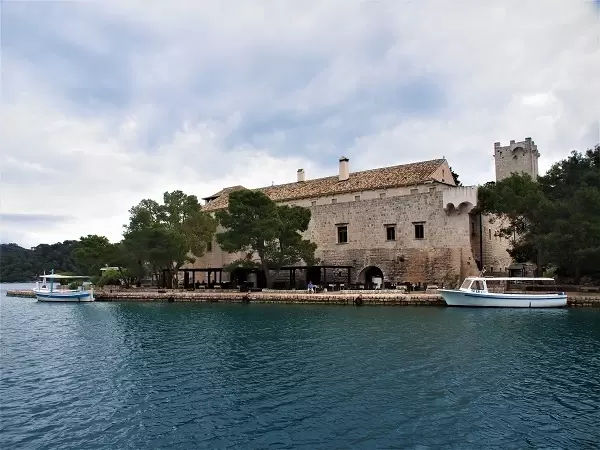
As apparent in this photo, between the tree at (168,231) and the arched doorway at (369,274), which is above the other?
the tree at (168,231)

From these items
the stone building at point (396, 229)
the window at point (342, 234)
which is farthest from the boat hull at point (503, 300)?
the window at point (342, 234)

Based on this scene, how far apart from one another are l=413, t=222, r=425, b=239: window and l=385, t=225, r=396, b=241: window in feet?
5.44

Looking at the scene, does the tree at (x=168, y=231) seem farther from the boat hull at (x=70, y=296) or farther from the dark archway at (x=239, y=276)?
the boat hull at (x=70, y=296)

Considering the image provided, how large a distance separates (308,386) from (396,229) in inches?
1024

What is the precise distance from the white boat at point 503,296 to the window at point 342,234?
11549 millimetres

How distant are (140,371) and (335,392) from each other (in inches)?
212

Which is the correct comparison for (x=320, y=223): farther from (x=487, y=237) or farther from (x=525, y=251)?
(x=525, y=251)

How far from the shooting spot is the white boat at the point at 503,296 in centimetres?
2528

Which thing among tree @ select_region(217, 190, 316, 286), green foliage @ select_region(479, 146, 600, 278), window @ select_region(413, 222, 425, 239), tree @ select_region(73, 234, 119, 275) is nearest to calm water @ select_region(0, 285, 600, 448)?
green foliage @ select_region(479, 146, 600, 278)

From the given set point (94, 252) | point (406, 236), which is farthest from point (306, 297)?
point (94, 252)

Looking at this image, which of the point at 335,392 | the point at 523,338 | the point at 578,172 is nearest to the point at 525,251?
the point at 578,172

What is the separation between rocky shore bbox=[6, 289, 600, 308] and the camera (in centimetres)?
2730

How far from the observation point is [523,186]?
30.5 metres

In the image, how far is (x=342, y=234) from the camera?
38.3 m
